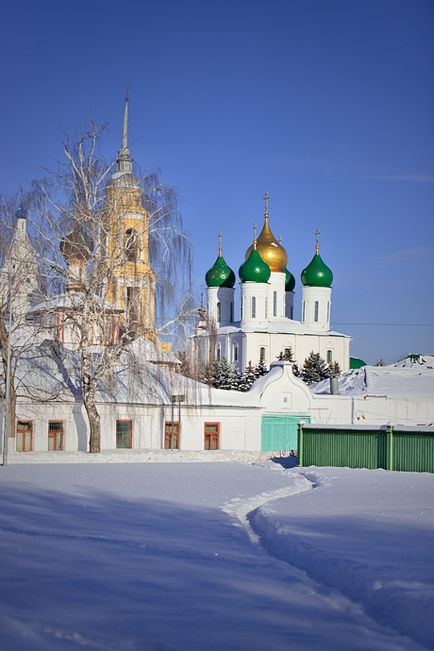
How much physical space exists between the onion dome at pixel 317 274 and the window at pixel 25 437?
135 feet

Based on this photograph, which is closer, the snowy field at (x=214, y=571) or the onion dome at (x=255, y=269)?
the snowy field at (x=214, y=571)

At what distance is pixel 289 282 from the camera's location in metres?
75.4

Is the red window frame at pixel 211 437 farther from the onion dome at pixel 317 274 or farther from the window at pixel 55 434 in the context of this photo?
the onion dome at pixel 317 274

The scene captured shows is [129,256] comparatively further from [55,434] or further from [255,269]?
[255,269]

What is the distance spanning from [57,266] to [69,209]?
1.85 m

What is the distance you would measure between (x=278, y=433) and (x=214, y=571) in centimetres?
2902

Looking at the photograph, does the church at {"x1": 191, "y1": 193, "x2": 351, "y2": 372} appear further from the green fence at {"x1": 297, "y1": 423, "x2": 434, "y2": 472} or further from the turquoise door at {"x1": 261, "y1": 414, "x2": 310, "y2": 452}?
the green fence at {"x1": 297, "y1": 423, "x2": 434, "y2": 472}

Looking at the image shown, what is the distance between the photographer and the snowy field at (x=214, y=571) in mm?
7801

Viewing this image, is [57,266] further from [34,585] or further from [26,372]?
[34,585]

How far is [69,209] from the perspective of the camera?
1172 inches

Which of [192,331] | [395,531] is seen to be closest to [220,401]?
[192,331]

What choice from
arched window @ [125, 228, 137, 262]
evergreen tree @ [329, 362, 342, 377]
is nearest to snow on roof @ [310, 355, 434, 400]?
evergreen tree @ [329, 362, 342, 377]

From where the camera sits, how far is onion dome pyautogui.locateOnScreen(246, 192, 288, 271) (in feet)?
235

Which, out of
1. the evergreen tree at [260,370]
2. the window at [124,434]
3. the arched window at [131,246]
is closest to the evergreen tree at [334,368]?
the evergreen tree at [260,370]
